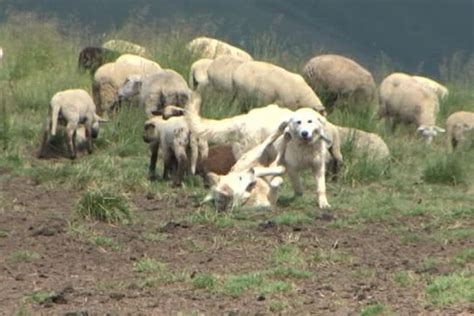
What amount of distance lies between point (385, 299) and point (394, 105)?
9.69 m

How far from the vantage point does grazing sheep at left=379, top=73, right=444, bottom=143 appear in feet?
62.7

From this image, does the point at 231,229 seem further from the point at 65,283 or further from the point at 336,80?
the point at 336,80

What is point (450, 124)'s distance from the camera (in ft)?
61.1

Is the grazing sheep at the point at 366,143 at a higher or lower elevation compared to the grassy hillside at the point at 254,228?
higher

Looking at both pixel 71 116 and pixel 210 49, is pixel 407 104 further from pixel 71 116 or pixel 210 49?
pixel 71 116

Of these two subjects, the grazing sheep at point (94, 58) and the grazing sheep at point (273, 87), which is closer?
the grazing sheep at point (273, 87)

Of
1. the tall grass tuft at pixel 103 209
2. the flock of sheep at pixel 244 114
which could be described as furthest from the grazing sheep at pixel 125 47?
the tall grass tuft at pixel 103 209

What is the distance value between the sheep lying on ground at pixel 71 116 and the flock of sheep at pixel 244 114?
10mm

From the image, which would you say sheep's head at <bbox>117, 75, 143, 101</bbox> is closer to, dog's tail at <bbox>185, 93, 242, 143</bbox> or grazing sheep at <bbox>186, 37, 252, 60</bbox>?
dog's tail at <bbox>185, 93, 242, 143</bbox>

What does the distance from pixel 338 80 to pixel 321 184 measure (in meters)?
6.01

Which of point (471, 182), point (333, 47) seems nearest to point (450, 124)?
point (471, 182)

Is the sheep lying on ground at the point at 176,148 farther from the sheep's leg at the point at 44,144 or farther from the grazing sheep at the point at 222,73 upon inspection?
the grazing sheep at the point at 222,73

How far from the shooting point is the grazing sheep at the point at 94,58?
1981 centimetres

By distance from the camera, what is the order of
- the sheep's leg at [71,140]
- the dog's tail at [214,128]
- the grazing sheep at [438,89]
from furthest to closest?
1. the grazing sheep at [438,89]
2. the sheep's leg at [71,140]
3. the dog's tail at [214,128]
